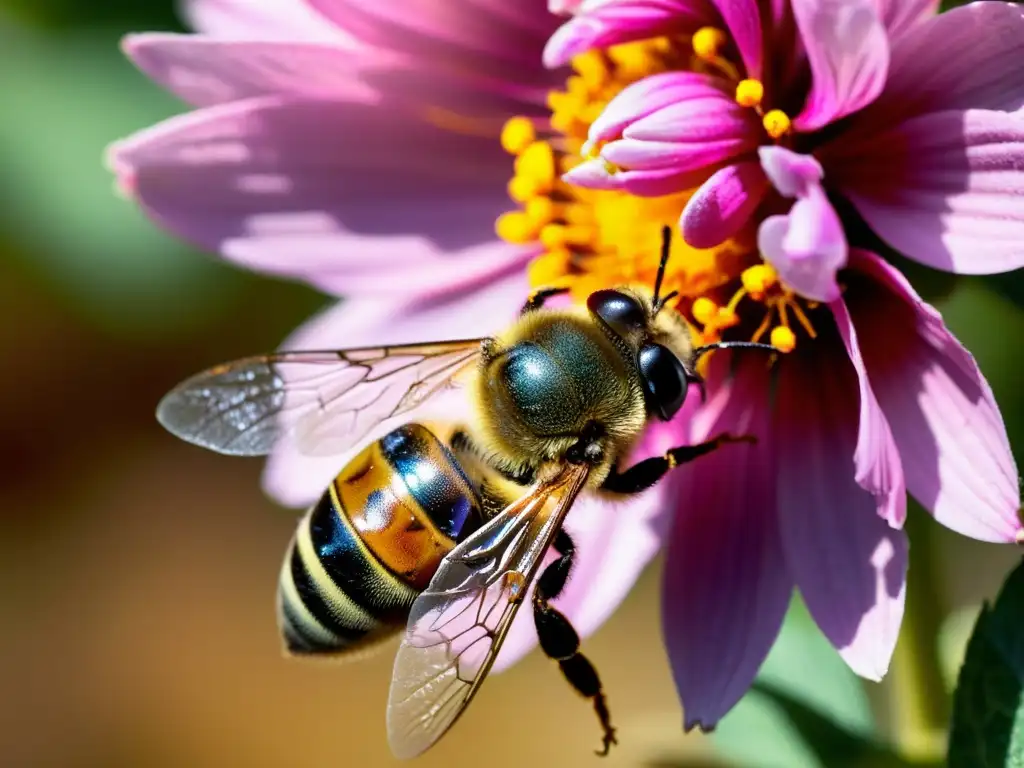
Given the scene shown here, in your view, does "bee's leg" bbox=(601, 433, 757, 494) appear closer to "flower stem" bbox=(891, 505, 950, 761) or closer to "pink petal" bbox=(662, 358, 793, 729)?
"pink petal" bbox=(662, 358, 793, 729)

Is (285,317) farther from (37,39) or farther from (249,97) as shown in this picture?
(249,97)

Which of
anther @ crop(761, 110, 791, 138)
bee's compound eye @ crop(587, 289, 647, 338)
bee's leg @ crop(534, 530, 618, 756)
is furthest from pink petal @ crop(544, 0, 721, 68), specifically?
bee's leg @ crop(534, 530, 618, 756)

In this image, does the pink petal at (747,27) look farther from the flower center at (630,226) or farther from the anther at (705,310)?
the anther at (705,310)

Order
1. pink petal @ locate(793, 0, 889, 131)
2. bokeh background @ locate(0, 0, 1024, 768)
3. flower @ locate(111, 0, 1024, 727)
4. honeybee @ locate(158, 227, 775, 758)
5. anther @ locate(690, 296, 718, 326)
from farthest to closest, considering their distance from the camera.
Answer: bokeh background @ locate(0, 0, 1024, 768)
anther @ locate(690, 296, 718, 326)
honeybee @ locate(158, 227, 775, 758)
flower @ locate(111, 0, 1024, 727)
pink petal @ locate(793, 0, 889, 131)

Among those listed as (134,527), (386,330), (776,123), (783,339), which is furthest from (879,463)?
(134,527)

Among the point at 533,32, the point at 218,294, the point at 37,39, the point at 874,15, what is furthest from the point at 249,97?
the point at 218,294

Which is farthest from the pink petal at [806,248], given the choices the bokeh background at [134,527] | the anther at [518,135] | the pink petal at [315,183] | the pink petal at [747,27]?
the bokeh background at [134,527]

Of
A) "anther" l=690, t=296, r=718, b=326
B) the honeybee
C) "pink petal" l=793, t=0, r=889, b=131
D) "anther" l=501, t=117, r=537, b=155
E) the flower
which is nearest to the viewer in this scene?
"pink petal" l=793, t=0, r=889, b=131
